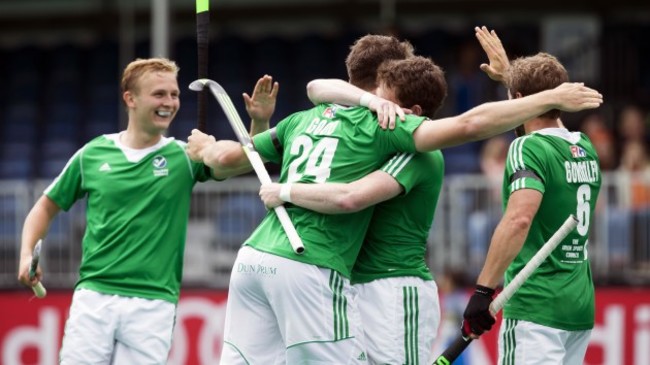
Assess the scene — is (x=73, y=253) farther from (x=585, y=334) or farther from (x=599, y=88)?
(x=585, y=334)

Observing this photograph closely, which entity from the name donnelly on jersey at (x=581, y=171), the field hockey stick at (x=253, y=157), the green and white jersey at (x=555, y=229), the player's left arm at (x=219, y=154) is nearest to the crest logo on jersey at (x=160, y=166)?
the player's left arm at (x=219, y=154)

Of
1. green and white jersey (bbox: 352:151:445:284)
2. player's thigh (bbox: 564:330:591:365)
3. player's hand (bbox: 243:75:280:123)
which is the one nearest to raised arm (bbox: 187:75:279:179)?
player's hand (bbox: 243:75:280:123)

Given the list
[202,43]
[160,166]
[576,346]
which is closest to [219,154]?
[202,43]

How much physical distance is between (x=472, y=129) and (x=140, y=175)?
2.17 meters

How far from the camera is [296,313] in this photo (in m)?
5.79

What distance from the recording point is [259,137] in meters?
6.34

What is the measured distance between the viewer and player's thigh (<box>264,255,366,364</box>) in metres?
5.78

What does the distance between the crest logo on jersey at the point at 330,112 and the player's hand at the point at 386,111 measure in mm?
178

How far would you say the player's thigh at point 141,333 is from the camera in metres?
6.88

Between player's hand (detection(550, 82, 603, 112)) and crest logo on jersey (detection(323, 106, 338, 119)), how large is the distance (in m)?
0.98

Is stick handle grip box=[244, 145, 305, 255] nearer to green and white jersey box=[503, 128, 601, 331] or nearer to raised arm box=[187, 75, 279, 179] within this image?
raised arm box=[187, 75, 279, 179]

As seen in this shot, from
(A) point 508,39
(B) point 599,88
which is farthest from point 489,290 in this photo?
(A) point 508,39

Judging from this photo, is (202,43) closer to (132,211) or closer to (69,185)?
(132,211)

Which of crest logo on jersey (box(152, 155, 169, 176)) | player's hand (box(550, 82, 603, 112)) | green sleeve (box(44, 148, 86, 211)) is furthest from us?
green sleeve (box(44, 148, 86, 211))
